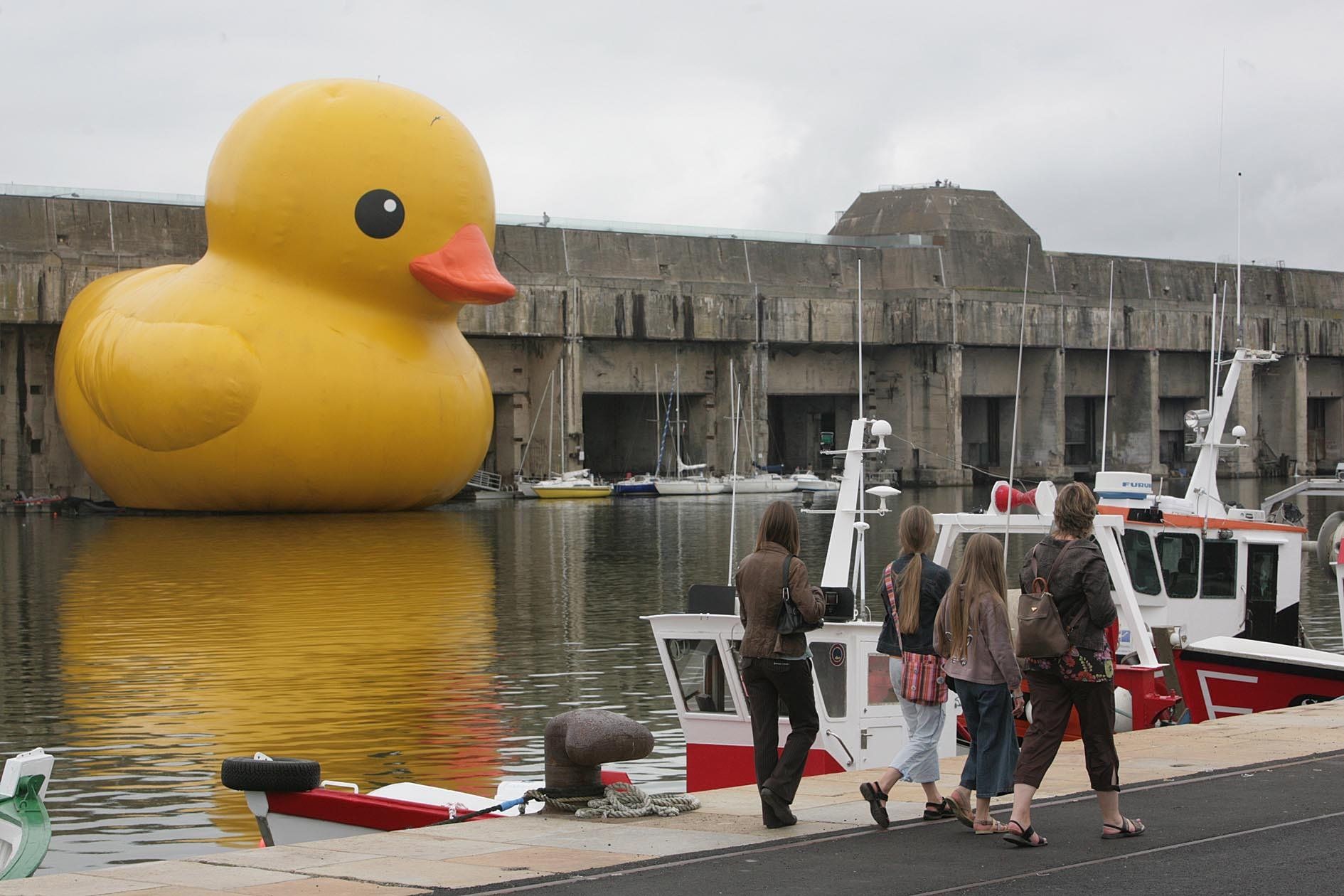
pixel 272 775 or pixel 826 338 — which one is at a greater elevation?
pixel 826 338

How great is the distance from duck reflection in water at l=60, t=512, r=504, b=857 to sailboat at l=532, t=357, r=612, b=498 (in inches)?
928

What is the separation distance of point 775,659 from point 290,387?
2814 cm

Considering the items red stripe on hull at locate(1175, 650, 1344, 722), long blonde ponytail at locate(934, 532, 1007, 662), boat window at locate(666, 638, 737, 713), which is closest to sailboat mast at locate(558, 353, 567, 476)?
red stripe on hull at locate(1175, 650, 1344, 722)

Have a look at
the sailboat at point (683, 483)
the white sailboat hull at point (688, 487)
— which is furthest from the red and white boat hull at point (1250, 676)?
the white sailboat hull at point (688, 487)

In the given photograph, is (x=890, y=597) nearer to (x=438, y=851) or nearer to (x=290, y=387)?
(x=438, y=851)

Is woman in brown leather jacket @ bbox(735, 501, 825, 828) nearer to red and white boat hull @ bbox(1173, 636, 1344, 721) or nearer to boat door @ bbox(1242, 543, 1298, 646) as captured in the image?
red and white boat hull @ bbox(1173, 636, 1344, 721)

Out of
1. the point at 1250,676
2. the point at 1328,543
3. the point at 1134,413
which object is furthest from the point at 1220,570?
the point at 1134,413

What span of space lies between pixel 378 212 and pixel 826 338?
31.0 m

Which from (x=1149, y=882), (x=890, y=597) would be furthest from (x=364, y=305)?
(x=1149, y=882)

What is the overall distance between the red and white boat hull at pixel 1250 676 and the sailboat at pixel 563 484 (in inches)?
1696

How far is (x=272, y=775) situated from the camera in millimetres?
9477

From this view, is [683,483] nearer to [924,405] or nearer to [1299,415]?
[924,405]

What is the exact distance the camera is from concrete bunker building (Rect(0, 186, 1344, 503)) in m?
52.0

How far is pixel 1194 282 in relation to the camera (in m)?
81.7
